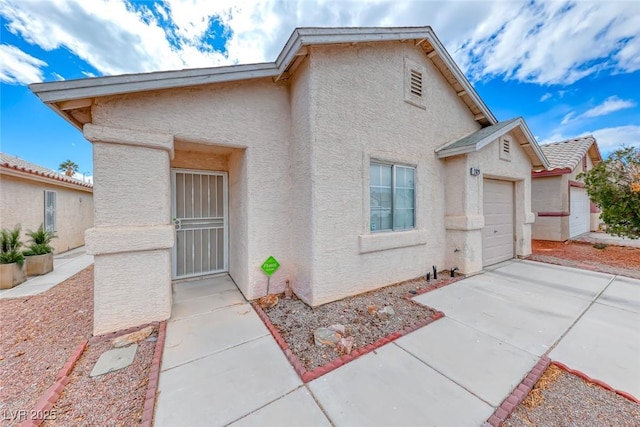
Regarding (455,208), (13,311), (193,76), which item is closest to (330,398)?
(193,76)

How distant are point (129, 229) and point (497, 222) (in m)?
8.88

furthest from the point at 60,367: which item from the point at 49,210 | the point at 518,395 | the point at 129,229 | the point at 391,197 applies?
the point at 49,210

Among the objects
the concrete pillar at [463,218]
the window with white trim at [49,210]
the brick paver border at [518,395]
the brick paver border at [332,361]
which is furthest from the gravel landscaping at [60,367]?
the concrete pillar at [463,218]

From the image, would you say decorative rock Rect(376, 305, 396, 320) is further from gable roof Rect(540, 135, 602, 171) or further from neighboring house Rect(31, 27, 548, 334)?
gable roof Rect(540, 135, 602, 171)

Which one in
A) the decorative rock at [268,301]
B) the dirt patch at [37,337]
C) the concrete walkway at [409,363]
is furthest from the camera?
the decorative rock at [268,301]

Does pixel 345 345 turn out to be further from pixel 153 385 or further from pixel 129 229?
pixel 129 229

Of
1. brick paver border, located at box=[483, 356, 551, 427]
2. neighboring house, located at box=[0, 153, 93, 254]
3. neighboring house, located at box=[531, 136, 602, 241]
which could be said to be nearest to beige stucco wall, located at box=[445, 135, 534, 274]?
brick paver border, located at box=[483, 356, 551, 427]

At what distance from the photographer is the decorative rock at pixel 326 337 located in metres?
2.92

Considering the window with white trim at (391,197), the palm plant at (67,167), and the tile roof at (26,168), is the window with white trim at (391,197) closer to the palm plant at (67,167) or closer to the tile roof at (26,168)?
the tile roof at (26,168)

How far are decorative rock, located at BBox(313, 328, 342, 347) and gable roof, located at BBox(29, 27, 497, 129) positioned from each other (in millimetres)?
4170

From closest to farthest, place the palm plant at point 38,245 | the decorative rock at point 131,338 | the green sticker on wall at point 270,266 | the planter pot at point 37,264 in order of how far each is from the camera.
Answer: the decorative rock at point 131,338 < the green sticker on wall at point 270,266 < the planter pot at point 37,264 < the palm plant at point 38,245

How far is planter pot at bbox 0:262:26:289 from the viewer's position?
515 cm

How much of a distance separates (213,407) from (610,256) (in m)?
12.1

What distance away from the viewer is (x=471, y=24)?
5.73 meters
